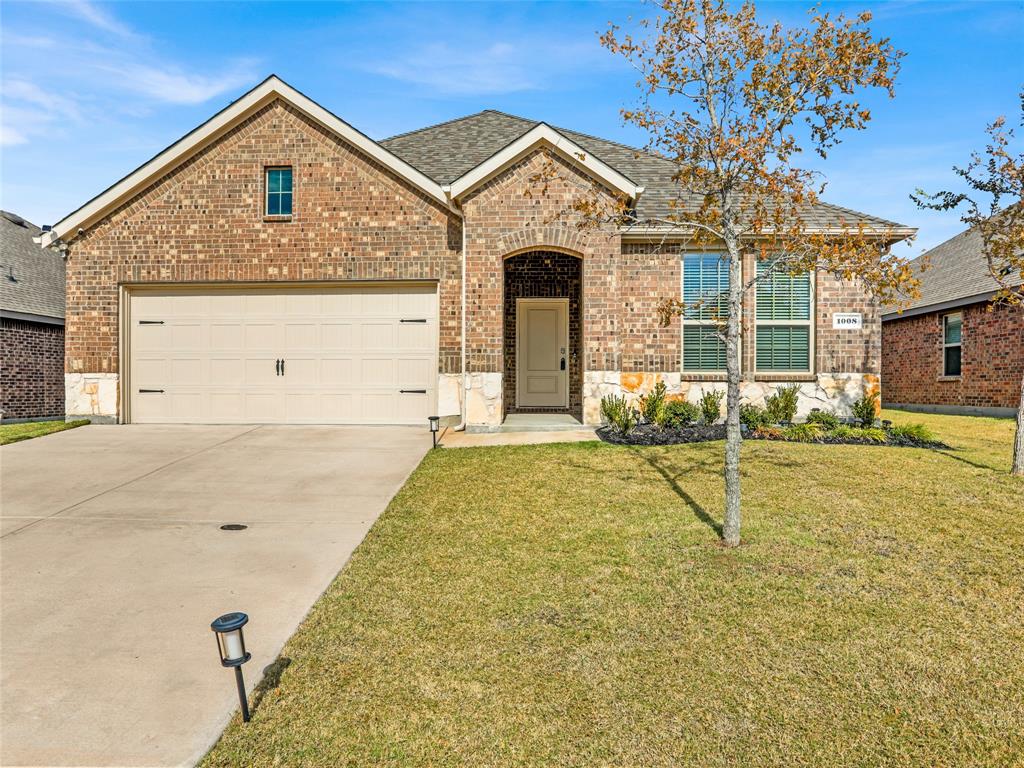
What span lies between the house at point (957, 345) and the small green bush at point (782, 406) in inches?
277

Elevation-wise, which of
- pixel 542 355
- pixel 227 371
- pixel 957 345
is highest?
pixel 957 345

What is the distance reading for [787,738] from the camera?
113 inches

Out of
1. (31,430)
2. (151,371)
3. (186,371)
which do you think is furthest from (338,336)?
(31,430)

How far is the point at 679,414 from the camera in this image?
36.2 ft

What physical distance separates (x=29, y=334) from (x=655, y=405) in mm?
15037

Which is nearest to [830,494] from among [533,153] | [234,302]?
[533,153]

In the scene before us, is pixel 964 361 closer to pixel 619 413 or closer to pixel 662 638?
pixel 619 413

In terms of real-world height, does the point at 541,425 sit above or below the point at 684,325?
below

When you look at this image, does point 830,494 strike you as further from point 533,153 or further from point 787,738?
point 533,153

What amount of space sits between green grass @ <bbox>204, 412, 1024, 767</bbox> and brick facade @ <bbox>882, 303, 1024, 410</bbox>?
35.5ft

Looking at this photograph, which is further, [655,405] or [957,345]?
[957,345]

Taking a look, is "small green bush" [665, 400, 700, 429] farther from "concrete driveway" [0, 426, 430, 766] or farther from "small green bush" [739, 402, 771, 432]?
"concrete driveway" [0, 426, 430, 766]

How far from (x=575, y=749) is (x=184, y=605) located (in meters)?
2.90

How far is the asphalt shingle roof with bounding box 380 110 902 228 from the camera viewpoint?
12.3 metres
